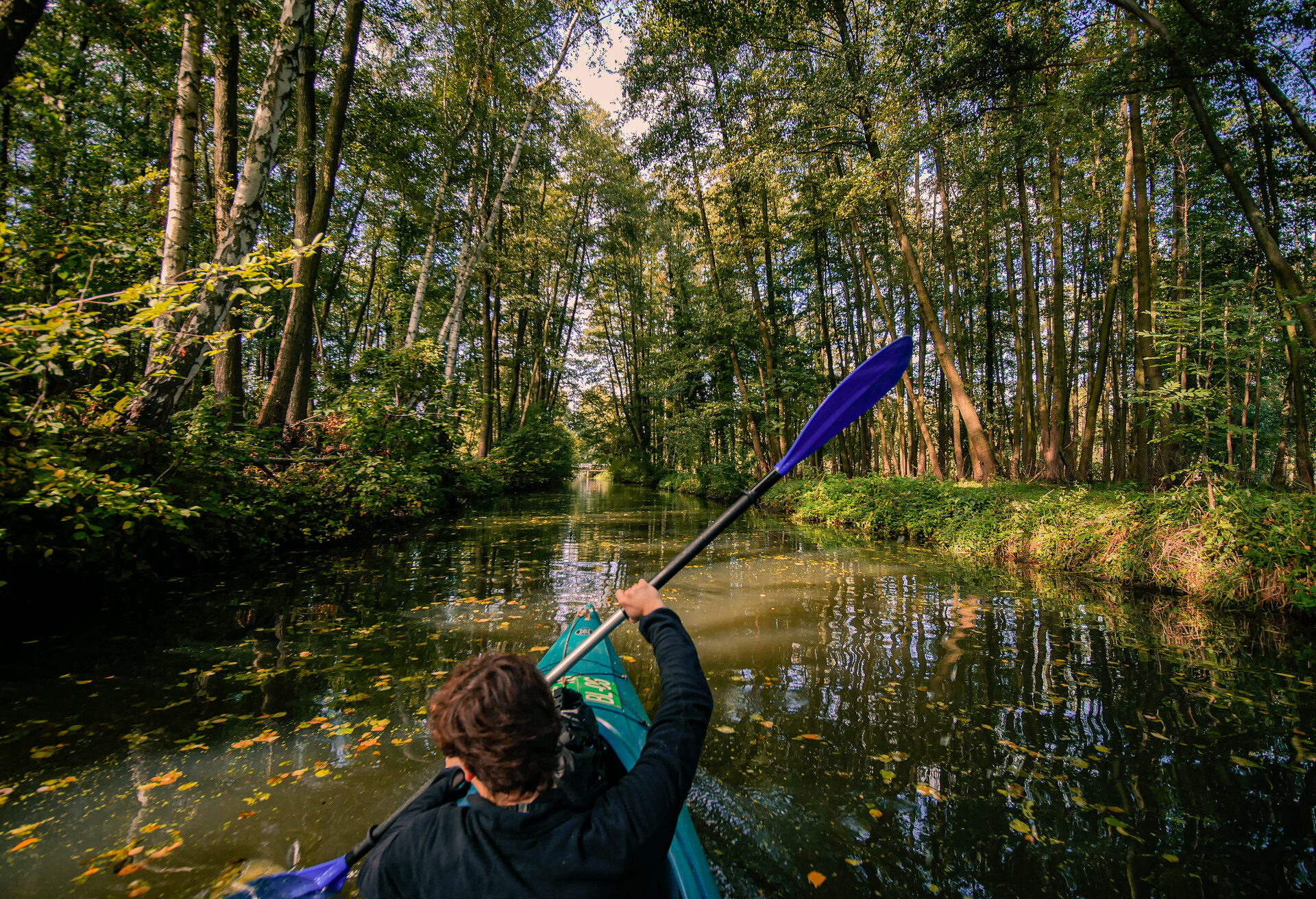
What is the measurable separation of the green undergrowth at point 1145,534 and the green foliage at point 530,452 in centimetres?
1422

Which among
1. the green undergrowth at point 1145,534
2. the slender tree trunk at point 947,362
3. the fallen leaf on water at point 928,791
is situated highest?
the slender tree trunk at point 947,362

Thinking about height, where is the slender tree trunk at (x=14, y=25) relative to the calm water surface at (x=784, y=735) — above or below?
above

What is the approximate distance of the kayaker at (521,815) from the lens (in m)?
0.96

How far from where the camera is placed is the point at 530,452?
20.5 metres

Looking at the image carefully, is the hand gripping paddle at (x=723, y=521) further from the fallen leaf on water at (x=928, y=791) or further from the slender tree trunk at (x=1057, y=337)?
the slender tree trunk at (x=1057, y=337)

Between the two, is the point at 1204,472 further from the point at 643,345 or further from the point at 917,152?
the point at 643,345

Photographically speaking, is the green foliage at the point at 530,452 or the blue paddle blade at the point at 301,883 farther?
the green foliage at the point at 530,452

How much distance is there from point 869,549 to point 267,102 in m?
10.9

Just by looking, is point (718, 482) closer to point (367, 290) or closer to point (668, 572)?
point (668, 572)

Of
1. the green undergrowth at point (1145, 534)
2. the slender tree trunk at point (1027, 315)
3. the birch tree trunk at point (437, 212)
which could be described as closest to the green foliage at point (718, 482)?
the green undergrowth at point (1145, 534)

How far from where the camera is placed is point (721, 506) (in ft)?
57.4

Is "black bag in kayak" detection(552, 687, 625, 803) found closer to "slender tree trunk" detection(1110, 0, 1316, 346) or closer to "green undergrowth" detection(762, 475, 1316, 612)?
"green undergrowth" detection(762, 475, 1316, 612)

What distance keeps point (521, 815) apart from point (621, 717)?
1622 mm

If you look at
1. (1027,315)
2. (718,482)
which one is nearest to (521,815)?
(1027,315)
